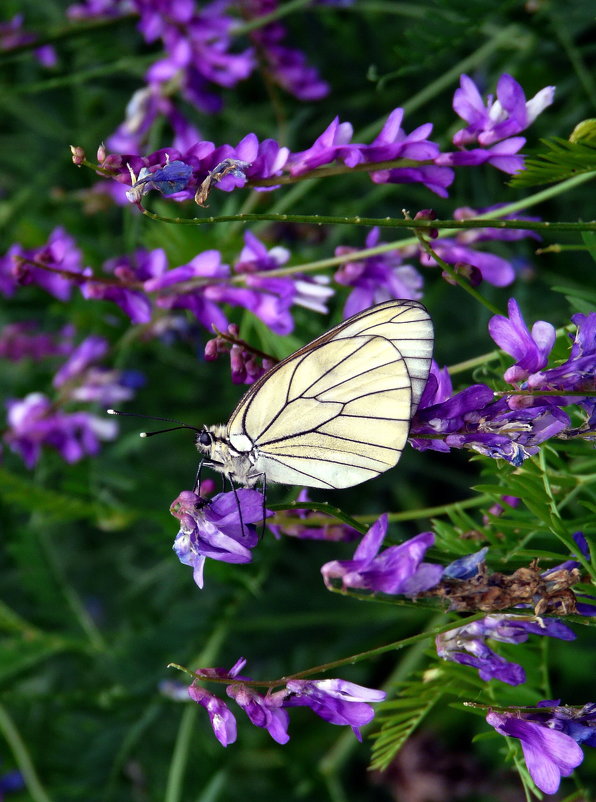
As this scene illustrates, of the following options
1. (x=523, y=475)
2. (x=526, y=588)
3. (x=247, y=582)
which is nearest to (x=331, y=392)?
(x=523, y=475)

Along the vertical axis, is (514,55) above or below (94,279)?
below

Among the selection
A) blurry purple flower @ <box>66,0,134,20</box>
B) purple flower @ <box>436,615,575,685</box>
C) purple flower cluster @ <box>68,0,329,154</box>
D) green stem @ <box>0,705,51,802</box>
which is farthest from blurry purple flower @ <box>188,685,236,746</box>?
blurry purple flower @ <box>66,0,134,20</box>

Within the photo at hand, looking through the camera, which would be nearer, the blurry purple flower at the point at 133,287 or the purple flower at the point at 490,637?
the purple flower at the point at 490,637

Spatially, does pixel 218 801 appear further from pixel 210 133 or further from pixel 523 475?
pixel 210 133

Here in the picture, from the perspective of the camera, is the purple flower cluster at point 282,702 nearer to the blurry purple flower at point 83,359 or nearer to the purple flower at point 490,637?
the purple flower at point 490,637

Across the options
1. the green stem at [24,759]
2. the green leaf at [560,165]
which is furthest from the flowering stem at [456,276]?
the green stem at [24,759]

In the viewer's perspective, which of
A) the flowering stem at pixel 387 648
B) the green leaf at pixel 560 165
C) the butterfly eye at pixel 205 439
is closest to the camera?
the flowering stem at pixel 387 648

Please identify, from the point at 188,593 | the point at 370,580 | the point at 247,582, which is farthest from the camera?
the point at 188,593
